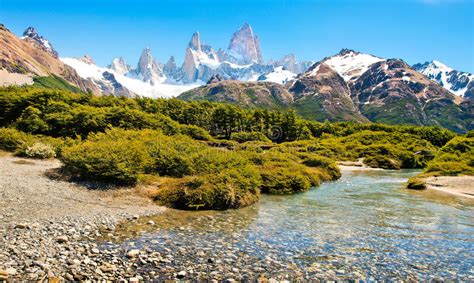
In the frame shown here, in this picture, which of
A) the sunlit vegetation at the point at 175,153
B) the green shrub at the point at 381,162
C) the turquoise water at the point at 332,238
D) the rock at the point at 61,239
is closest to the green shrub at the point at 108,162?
the sunlit vegetation at the point at 175,153

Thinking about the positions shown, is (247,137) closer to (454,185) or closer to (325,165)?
(325,165)

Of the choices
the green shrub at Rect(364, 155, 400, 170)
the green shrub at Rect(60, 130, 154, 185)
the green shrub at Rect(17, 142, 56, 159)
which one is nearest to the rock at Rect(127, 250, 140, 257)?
the green shrub at Rect(60, 130, 154, 185)

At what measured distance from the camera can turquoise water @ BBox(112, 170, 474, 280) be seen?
13.2 m

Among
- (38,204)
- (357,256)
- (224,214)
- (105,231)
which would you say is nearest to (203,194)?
(224,214)

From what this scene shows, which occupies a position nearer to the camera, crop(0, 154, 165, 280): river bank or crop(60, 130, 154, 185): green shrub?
crop(0, 154, 165, 280): river bank

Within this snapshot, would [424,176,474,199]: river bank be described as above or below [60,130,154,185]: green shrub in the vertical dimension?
below

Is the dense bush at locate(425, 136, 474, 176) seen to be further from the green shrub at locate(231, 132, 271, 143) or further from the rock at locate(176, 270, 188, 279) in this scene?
the green shrub at locate(231, 132, 271, 143)

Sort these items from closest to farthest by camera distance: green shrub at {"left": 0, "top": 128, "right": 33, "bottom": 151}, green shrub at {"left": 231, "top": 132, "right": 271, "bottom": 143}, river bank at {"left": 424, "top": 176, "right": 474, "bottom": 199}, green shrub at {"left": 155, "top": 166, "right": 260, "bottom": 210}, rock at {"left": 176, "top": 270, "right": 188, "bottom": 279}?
rock at {"left": 176, "top": 270, "right": 188, "bottom": 279} < green shrub at {"left": 155, "top": 166, "right": 260, "bottom": 210} < river bank at {"left": 424, "top": 176, "right": 474, "bottom": 199} < green shrub at {"left": 0, "top": 128, "right": 33, "bottom": 151} < green shrub at {"left": 231, "top": 132, "right": 271, "bottom": 143}

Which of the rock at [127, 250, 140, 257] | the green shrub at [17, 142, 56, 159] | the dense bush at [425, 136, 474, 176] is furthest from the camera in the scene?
the dense bush at [425, 136, 474, 176]

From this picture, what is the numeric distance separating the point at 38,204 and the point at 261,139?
286ft

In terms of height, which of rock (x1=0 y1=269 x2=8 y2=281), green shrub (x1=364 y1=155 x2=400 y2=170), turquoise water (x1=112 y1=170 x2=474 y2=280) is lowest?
turquoise water (x1=112 y1=170 x2=474 y2=280)

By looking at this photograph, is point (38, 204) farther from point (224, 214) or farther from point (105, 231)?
point (224, 214)

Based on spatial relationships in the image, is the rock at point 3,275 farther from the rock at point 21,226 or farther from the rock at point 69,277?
the rock at point 21,226

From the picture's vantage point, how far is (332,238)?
675 inches
